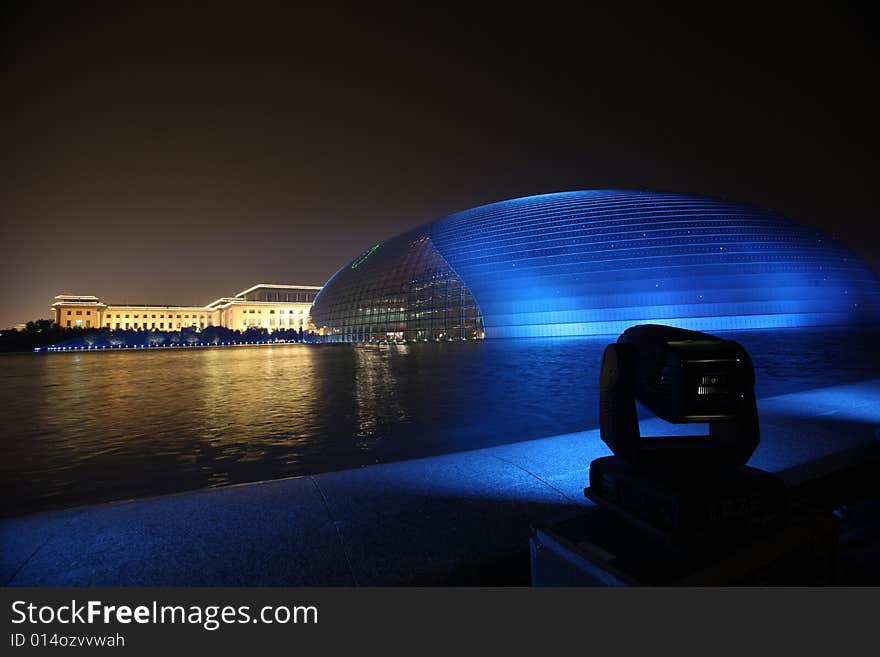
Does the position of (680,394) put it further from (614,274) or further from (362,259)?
(362,259)

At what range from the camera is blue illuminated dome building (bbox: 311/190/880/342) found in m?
41.0

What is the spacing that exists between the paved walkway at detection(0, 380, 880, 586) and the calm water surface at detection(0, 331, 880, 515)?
71.5 inches

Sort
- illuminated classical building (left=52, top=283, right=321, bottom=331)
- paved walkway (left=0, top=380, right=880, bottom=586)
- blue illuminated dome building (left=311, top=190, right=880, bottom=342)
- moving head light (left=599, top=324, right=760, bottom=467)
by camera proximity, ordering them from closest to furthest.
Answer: moving head light (left=599, top=324, right=760, bottom=467), paved walkway (left=0, top=380, right=880, bottom=586), blue illuminated dome building (left=311, top=190, right=880, bottom=342), illuminated classical building (left=52, top=283, right=321, bottom=331)

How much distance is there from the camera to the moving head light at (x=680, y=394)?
5.75 ft

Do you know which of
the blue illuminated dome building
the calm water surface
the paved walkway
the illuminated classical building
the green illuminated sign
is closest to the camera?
the paved walkway

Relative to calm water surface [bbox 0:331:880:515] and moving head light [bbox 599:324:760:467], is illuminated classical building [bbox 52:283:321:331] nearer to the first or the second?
calm water surface [bbox 0:331:880:515]

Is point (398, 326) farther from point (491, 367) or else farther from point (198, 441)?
point (198, 441)

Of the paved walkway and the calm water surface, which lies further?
the calm water surface

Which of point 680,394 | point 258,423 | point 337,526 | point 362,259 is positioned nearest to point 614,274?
point 362,259

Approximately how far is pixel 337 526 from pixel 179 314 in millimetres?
132432

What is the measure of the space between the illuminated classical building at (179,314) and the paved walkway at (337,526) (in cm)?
10362

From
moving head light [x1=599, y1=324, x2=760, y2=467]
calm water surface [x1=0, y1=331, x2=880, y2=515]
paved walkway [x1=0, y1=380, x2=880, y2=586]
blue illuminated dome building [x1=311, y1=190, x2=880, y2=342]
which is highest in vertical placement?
blue illuminated dome building [x1=311, y1=190, x2=880, y2=342]

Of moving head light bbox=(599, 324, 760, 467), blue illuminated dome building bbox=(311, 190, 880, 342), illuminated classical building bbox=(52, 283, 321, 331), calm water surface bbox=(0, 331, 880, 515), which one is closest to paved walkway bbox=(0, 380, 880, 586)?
moving head light bbox=(599, 324, 760, 467)

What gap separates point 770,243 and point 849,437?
1972 inches
